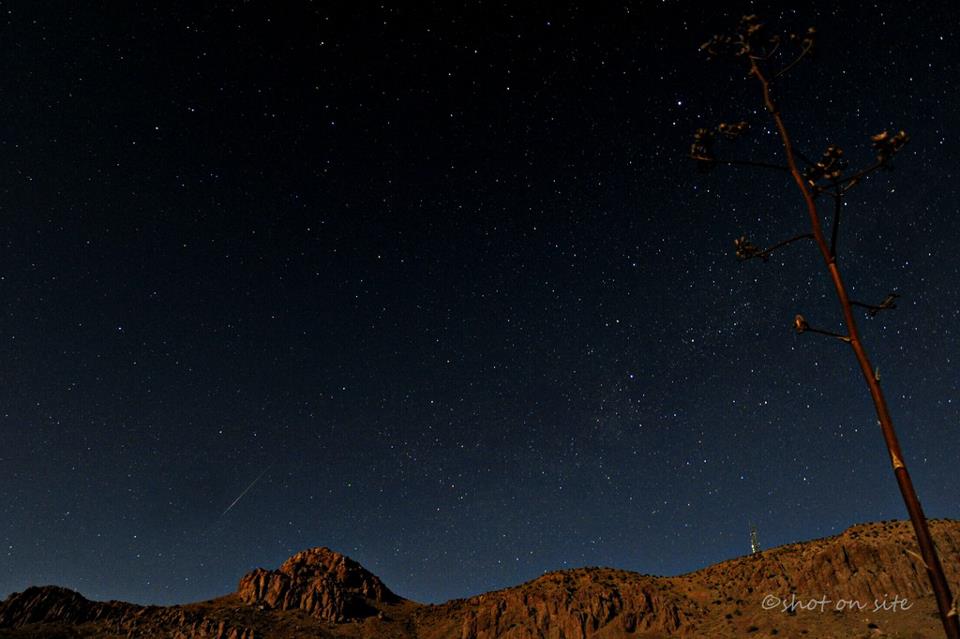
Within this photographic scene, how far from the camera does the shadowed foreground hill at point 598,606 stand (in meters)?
74.6

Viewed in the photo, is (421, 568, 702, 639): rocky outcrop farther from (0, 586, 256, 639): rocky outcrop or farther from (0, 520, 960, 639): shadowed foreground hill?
(0, 586, 256, 639): rocky outcrop

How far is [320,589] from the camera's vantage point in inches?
5404

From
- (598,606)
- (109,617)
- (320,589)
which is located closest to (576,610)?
(598,606)

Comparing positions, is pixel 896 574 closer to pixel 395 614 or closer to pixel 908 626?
pixel 908 626

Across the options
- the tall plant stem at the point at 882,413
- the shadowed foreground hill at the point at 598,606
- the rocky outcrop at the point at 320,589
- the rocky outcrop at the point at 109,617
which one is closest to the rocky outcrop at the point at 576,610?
the shadowed foreground hill at the point at 598,606

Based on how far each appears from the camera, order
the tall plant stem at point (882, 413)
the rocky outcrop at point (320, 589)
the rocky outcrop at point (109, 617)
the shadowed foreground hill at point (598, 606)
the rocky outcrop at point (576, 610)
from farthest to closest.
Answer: the rocky outcrop at point (320, 589)
the rocky outcrop at point (109, 617)
the rocky outcrop at point (576, 610)
the shadowed foreground hill at point (598, 606)
the tall plant stem at point (882, 413)

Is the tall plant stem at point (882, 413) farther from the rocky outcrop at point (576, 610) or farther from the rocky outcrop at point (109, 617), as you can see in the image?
the rocky outcrop at point (109, 617)

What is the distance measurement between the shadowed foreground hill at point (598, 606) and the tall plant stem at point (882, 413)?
68.6m

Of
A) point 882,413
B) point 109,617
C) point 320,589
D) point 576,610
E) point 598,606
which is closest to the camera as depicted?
point 882,413

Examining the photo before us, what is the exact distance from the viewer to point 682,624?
296 feet

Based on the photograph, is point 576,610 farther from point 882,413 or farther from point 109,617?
point 882,413

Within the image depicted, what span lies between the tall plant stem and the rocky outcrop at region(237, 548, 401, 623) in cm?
14704

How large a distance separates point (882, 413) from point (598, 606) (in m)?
116

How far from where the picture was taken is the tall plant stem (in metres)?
2.94
